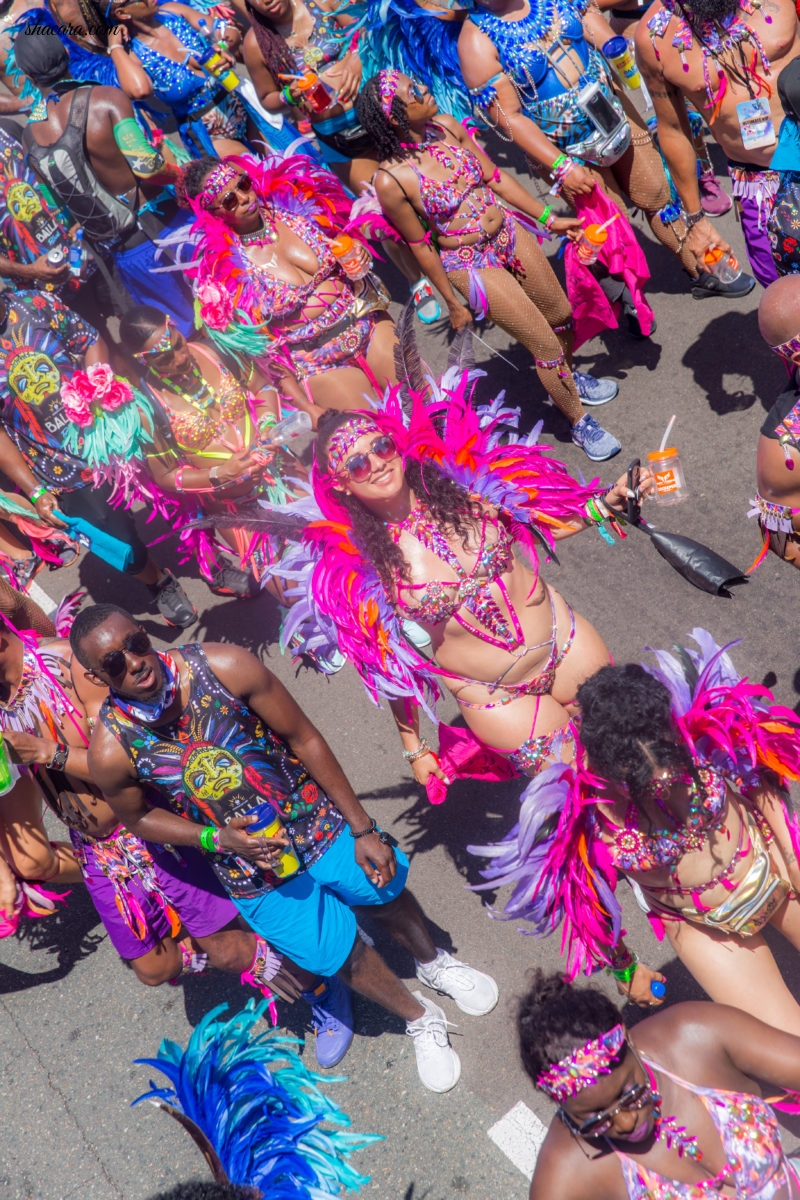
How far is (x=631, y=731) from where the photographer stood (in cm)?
312

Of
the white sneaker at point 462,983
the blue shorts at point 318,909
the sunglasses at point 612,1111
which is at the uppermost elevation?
the sunglasses at point 612,1111

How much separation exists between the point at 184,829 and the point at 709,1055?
1.76m

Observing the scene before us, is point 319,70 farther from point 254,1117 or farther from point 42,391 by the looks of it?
point 254,1117

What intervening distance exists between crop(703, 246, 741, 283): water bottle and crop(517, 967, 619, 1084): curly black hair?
4315 mm

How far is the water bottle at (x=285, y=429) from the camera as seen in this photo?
5.17 meters

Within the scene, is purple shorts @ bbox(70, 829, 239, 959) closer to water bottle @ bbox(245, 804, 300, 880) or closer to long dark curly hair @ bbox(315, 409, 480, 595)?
water bottle @ bbox(245, 804, 300, 880)

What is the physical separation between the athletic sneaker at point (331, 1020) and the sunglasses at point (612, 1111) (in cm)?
184

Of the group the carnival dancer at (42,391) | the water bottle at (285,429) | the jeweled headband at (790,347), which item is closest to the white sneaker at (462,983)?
the water bottle at (285,429)

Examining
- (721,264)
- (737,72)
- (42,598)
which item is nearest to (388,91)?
(737,72)

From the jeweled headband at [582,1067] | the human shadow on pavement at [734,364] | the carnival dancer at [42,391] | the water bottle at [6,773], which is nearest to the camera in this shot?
the jeweled headband at [582,1067]

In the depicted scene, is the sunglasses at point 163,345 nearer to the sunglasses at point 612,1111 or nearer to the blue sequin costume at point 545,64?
the blue sequin costume at point 545,64


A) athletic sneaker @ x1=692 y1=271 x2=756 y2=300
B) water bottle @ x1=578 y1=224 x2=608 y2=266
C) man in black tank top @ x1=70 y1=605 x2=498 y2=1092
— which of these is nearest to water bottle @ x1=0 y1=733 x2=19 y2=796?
man in black tank top @ x1=70 y1=605 x2=498 y2=1092

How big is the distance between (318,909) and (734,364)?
386 centimetres

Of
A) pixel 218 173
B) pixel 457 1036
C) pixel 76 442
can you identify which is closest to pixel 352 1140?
pixel 457 1036
